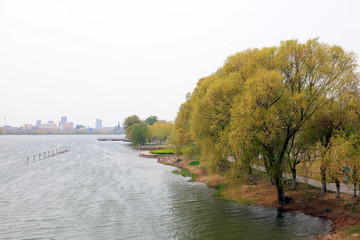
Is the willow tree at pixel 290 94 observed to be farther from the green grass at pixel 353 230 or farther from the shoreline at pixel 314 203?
the green grass at pixel 353 230

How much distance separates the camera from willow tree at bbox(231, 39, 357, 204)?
24.1 meters

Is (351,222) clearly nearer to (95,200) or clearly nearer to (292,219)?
(292,219)

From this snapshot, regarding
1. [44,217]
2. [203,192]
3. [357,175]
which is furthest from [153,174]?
[357,175]

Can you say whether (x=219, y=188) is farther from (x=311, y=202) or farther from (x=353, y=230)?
(x=353, y=230)

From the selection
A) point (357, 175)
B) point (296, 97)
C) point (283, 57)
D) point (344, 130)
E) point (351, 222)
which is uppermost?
point (283, 57)

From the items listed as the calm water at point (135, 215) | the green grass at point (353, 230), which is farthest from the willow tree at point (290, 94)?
the green grass at point (353, 230)

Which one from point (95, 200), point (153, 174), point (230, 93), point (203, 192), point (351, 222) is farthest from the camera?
point (153, 174)

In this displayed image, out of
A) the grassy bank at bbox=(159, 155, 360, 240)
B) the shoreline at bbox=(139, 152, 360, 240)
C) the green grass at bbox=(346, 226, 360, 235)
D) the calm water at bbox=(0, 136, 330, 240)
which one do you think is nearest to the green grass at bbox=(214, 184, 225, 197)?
the grassy bank at bbox=(159, 155, 360, 240)

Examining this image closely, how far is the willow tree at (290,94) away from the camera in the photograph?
79.1ft

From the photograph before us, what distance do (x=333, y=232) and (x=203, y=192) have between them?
64.5 feet

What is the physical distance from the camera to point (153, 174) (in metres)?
55.2

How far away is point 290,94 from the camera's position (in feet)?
81.8

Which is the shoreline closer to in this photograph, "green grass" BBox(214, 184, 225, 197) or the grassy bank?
the grassy bank

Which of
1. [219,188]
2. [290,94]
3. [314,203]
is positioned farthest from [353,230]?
[219,188]
